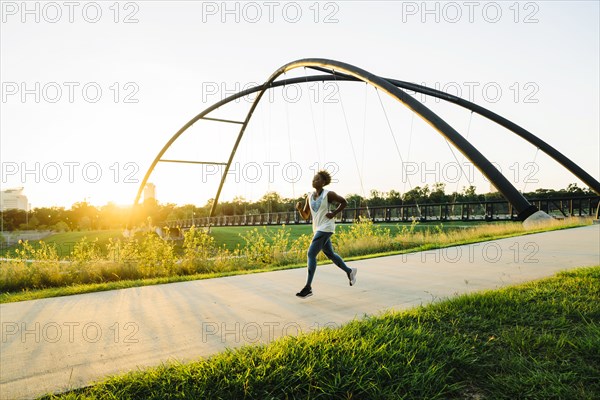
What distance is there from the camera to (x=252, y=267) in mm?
Result: 9773

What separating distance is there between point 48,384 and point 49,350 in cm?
84

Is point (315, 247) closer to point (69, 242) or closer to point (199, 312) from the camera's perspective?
point (199, 312)

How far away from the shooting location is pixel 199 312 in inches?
185

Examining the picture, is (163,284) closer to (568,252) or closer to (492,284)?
(492,284)

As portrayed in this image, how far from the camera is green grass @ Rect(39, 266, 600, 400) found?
258 cm

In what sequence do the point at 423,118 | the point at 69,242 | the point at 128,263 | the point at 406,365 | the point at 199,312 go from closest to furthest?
the point at 406,365 → the point at 199,312 → the point at 128,263 → the point at 423,118 → the point at 69,242

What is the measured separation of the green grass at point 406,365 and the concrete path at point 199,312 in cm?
42

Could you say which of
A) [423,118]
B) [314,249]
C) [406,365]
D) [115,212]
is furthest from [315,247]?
[115,212]

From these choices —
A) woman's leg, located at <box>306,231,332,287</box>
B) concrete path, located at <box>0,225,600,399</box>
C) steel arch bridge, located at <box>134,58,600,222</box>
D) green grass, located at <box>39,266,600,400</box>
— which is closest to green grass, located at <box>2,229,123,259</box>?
steel arch bridge, located at <box>134,58,600,222</box>

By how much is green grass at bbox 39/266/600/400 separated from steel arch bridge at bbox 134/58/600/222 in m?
7.04

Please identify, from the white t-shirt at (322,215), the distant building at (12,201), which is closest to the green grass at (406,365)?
the white t-shirt at (322,215)

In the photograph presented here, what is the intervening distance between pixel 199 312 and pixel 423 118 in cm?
1041

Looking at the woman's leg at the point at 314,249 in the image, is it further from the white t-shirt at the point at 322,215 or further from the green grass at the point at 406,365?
the green grass at the point at 406,365

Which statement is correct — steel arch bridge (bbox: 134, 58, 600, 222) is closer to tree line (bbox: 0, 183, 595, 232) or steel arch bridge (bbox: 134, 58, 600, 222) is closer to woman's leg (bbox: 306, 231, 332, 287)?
woman's leg (bbox: 306, 231, 332, 287)
